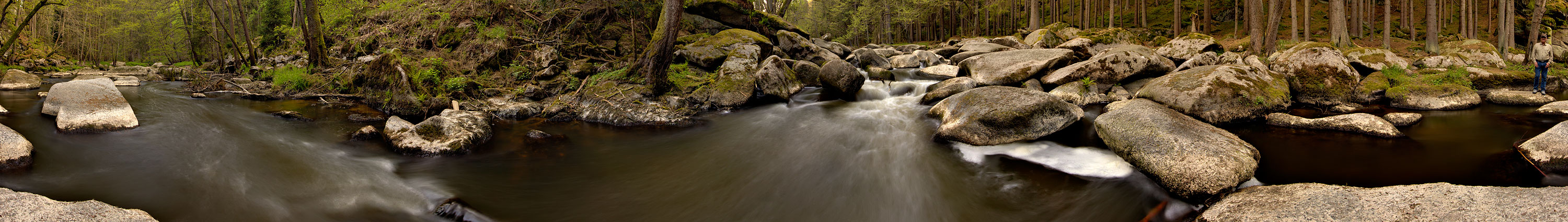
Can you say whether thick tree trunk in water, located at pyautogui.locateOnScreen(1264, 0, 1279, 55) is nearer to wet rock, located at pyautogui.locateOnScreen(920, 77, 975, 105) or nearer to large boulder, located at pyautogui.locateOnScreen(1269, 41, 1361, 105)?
large boulder, located at pyautogui.locateOnScreen(1269, 41, 1361, 105)

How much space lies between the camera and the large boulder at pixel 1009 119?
23.1 ft

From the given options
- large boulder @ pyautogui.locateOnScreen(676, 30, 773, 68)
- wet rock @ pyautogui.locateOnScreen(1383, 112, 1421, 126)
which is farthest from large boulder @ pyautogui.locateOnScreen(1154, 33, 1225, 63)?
large boulder @ pyautogui.locateOnScreen(676, 30, 773, 68)

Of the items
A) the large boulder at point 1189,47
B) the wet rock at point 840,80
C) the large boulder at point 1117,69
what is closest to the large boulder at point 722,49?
the wet rock at point 840,80

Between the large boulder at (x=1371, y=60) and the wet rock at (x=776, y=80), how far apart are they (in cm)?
1236

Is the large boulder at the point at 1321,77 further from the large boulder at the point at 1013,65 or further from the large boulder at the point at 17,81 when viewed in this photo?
the large boulder at the point at 17,81

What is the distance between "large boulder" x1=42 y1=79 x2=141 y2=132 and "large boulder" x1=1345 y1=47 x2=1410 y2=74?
21.4 m

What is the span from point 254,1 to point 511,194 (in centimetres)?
4668

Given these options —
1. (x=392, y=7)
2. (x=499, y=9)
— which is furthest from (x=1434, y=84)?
(x=392, y=7)

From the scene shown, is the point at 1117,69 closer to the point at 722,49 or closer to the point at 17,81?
the point at 722,49

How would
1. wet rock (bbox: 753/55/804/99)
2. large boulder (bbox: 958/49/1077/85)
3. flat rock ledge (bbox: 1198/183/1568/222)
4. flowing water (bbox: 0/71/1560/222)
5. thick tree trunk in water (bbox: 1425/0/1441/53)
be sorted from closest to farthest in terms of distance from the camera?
flat rock ledge (bbox: 1198/183/1568/222), flowing water (bbox: 0/71/1560/222), wet rock (bbox: 753/55/804/99), large boulder (bbox: 958/49/1077/85), thick tree trunk in water (bbox: 1425/0/1441/53)

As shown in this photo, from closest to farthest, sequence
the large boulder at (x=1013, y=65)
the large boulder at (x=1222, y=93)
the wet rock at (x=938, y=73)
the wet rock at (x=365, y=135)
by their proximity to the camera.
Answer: the wet rock at (x=365, y=135) → the large boulder at (x=1222, y=93) → the large boulder at (x=1013, y=65) → the wet rock at (x=938, y=73)

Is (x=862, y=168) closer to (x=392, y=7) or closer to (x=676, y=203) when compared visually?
(x=676, y=203)

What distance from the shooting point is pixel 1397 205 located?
3.80 m

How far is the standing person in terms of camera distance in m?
10.8
